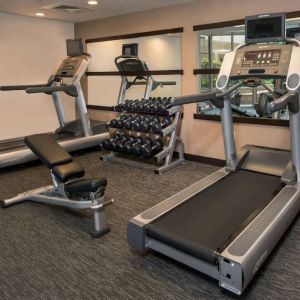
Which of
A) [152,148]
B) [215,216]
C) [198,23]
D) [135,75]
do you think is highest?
[198,23]

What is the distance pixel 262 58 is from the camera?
2.87 m

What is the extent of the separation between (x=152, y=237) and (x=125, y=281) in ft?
1.08

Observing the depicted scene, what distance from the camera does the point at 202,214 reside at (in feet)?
7.75

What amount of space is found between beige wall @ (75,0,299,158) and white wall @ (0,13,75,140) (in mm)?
1371

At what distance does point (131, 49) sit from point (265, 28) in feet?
9.12

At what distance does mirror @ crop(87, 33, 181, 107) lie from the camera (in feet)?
15.3

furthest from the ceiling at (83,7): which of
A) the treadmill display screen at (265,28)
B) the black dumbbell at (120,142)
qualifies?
the black dumbbell at (120,142)

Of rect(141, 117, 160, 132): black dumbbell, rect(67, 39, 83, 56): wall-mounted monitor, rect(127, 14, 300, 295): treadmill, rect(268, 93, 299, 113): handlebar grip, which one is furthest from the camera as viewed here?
rect(67, 39, 83, 56): wall-mounted monitor

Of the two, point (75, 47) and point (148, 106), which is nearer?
point (148, 106)

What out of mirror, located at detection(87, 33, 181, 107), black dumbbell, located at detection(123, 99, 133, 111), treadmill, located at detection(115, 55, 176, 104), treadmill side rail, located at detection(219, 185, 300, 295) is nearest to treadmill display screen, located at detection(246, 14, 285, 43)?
treadmill side rail, located at detection(219, 185, 300, 295)

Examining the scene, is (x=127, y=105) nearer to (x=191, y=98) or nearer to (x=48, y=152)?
(x=48, y=152)

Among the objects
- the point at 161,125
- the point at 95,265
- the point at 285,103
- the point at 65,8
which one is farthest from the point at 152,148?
the point at 65,8

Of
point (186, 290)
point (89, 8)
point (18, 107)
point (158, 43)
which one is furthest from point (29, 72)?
point (186, 290)

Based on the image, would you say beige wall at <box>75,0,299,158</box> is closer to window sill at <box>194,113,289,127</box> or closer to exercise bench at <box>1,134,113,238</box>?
window sill at <box>194,113,289,127</box>
